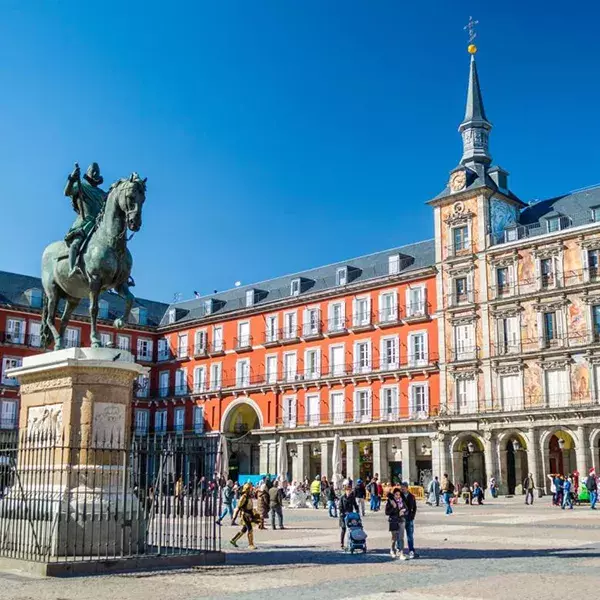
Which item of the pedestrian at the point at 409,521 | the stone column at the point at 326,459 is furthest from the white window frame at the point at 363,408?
the pedestrian at the point at 409,521

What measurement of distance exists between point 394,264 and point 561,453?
16050 millimetres

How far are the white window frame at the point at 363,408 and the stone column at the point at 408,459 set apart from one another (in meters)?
3.38

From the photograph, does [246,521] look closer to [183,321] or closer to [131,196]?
[131,196]

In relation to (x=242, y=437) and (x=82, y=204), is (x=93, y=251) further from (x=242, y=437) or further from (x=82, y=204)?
(x=242, y=437)

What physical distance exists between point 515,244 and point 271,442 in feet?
74.4

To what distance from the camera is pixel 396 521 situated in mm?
14680

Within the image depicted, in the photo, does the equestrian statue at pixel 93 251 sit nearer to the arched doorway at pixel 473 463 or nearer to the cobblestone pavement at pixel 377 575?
the cobblestone pavement at pixel 377 575

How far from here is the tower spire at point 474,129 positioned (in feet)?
178

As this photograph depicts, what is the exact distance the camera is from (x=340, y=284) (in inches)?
2279

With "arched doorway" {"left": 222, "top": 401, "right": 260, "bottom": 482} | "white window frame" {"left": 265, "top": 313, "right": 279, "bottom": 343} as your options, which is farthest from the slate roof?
"arched doorway" {"left": 222, "top": 401, "right": 260, "bottom": 482}

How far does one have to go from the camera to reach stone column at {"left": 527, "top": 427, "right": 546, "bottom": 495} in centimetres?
4522

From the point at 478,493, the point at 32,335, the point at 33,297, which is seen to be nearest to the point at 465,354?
the point at 478,493

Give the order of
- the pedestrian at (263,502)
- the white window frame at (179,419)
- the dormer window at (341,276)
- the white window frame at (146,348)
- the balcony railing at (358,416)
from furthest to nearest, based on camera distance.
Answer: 1. the white window frame at (146,348)
2. the white window frame at (179,419)
3. the dormer window at (341,276)
4. the balcony railing at (358,416)
5. the pedestrian at (263,502)

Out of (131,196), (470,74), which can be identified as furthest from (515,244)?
(131,196)
